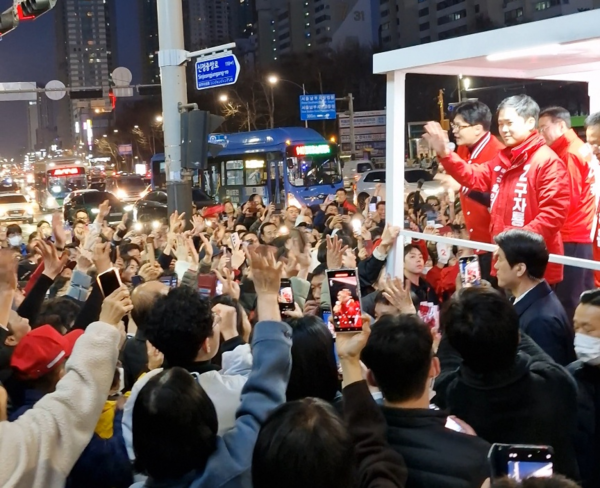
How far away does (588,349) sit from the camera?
3.25 m

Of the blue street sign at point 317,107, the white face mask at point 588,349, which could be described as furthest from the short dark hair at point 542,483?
the blue street sign at point 317,107

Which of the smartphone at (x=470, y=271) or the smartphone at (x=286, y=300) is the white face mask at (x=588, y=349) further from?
the smartphone at (x=286, y=300)

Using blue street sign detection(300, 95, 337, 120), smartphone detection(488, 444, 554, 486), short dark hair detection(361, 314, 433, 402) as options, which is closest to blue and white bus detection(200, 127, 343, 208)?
blue street sign detection(300, 95, 337, 120)

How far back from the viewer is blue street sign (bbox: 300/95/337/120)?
1425 inches

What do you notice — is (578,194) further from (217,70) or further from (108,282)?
(217,70)

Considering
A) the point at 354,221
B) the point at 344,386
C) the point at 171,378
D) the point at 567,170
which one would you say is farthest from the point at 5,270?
the point at 354,221

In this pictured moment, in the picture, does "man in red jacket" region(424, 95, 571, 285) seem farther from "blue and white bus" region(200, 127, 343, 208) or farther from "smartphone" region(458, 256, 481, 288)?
"blue and white bus" region(200, 127, 343, 208)

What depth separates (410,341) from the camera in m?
2.64

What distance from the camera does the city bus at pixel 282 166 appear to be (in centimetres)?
2498

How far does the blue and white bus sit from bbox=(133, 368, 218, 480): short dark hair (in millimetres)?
21949

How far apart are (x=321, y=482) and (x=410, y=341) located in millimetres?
792

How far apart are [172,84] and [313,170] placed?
14.7 metres

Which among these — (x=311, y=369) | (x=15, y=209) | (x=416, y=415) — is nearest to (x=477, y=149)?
(x=311, y=369)

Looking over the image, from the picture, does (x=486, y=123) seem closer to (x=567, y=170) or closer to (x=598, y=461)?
(x=567, y=170)
